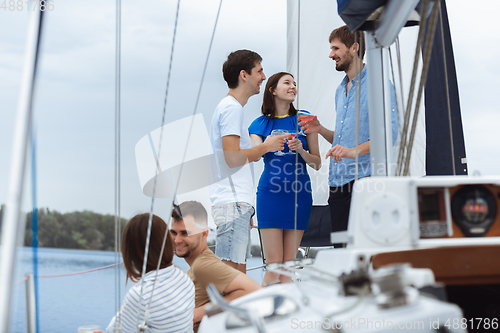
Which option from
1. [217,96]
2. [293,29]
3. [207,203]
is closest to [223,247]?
[207,203]

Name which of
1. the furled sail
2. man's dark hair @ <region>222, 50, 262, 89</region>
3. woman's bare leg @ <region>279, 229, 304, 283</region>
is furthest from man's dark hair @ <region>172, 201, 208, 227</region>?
the furled sail

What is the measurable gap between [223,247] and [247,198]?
228 millimetres

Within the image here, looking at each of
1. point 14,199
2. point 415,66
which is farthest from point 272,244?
point 14,199

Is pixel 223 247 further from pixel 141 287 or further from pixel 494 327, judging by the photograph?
pixel 494 327

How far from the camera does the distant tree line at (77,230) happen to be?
1.48 m

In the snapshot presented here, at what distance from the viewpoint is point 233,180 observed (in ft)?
5.77

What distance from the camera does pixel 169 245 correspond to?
1.31 metres

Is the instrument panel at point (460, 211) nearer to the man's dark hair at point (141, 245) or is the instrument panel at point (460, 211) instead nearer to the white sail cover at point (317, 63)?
the man's dark hair at point (141, 245)

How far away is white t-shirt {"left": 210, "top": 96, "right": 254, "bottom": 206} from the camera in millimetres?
1748

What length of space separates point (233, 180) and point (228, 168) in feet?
0.19

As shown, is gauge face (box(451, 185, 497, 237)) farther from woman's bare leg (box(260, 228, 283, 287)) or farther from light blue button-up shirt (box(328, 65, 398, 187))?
woman's bare leg (box(260, 228, 283, 287))

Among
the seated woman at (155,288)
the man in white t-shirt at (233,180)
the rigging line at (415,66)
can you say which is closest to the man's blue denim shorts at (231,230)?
the man in white t-shirt at (233,180)

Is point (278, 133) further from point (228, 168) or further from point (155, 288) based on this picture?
point (155, 288)

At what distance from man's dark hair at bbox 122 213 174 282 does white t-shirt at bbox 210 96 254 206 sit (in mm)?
469
